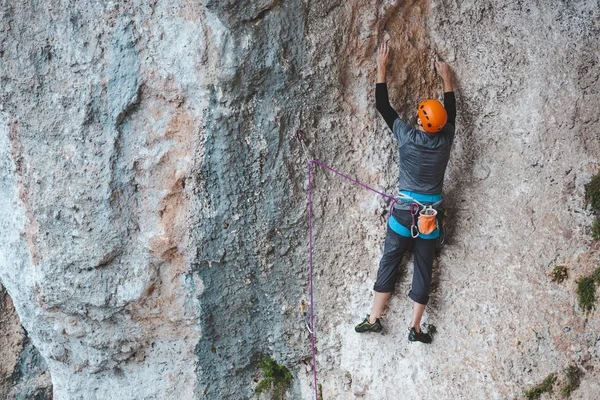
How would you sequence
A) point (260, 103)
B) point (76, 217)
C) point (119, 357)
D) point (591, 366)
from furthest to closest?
point (119, 357) < point (76, 217) < point (260, 103) < point (591, 366)

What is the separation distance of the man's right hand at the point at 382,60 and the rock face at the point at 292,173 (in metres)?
0.08

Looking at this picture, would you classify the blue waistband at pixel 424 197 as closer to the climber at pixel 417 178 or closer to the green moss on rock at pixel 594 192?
the climber at pixel 417 178

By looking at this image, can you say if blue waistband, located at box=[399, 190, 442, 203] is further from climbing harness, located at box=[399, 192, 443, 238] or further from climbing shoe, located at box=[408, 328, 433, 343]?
climbing shoe, located at box=[408, 328, 433, 343]

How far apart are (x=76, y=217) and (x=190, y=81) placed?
143cm


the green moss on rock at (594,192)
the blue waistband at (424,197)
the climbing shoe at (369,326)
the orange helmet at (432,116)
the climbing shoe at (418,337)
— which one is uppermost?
the orange helmet at (432,116)

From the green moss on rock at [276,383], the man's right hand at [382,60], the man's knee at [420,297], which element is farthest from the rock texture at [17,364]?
the man's right hand at [382,60]

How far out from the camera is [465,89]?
13.7 feet

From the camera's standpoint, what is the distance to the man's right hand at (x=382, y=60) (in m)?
4.07

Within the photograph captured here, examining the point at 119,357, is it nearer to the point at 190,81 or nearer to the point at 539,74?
the point at 190,81

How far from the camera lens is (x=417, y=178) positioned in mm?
4020

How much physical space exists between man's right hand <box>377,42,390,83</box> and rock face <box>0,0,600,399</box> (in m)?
0.08

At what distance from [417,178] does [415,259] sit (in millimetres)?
635

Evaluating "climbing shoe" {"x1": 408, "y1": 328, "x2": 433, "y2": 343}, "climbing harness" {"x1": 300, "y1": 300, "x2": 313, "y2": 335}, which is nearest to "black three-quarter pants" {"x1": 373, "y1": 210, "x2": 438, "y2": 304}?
"climbing shoe" {"x1": 408, "y1": 328, "x2": 433, "y2": 343}

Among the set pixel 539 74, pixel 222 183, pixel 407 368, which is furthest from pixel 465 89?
pixel 407 368
